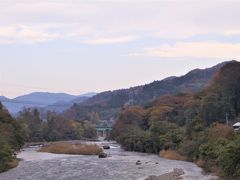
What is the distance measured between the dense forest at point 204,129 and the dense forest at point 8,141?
20594 mm

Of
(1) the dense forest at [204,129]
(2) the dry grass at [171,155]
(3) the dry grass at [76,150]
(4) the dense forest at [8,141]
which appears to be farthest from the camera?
(3) the dry grass at [76,150]

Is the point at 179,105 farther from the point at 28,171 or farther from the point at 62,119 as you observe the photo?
the point at 28,171

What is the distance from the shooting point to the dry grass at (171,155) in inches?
2770

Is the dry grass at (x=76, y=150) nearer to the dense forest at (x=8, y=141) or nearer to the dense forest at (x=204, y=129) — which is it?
the dense forest at (x=204, y=129)

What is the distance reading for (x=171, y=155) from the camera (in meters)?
73.2

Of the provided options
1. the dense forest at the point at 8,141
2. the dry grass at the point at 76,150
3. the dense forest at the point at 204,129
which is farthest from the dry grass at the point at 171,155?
the dense forest at the point at 8,141

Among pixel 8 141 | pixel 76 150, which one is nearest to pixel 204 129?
pixel 8 141

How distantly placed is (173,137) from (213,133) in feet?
75.0

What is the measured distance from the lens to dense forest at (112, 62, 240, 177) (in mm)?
47244

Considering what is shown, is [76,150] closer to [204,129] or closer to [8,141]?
[8,141]

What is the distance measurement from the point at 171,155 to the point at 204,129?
9643mm

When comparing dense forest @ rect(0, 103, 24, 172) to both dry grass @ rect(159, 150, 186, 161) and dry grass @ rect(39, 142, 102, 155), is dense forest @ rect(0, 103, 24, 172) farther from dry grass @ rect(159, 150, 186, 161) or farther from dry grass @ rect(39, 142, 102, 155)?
dry grass @ rect(159, 150, 186, 161)

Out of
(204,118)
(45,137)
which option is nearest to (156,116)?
(204,118)

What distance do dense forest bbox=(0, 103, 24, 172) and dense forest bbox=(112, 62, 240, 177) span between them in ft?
67.6
